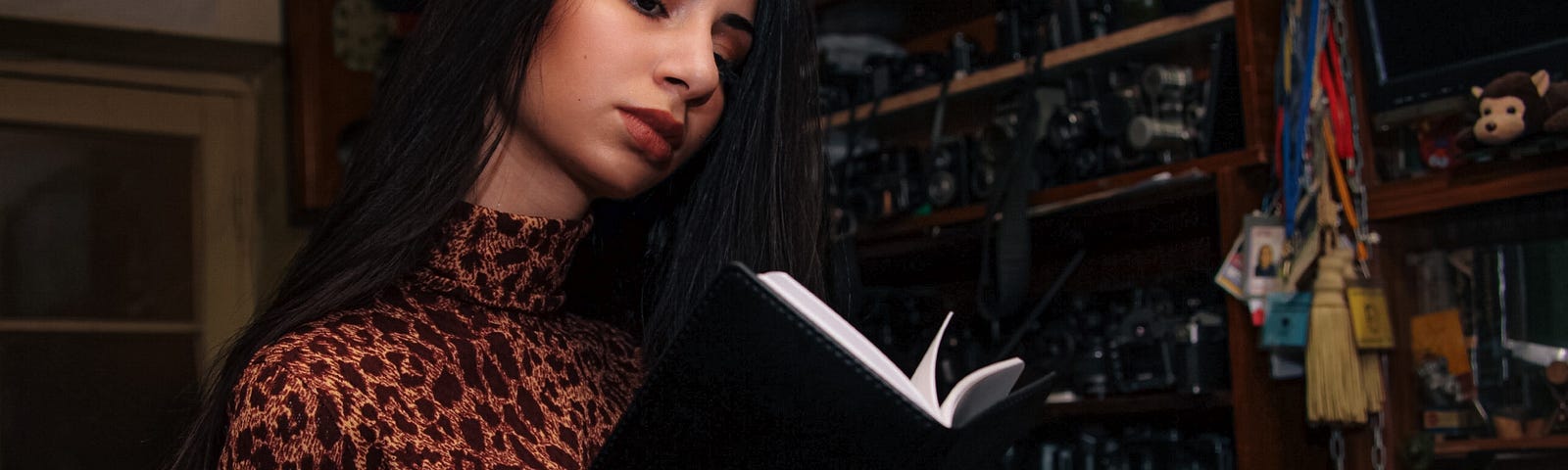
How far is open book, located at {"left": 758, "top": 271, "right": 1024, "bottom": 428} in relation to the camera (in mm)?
613

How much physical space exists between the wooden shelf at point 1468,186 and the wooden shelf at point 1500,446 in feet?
0.98

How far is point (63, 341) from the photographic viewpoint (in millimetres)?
2992

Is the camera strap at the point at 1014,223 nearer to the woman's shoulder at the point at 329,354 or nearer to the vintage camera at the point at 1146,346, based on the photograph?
the vintage camera at the point at 1146,346

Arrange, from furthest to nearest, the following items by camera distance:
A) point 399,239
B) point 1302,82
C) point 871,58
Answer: point 871,58
point 1302,82
point 399,239

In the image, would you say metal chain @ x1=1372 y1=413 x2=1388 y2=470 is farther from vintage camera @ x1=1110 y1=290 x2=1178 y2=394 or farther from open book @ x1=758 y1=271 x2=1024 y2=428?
open book @ x1=758 y1=271 x2=1024 y2=428

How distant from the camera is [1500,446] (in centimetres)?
185

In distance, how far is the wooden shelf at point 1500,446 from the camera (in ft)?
5.88

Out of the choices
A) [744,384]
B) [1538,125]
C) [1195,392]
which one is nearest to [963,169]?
[1195,392]

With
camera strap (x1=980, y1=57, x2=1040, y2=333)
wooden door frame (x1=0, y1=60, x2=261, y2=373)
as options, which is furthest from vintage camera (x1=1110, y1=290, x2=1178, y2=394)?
wooden door frame (x1=0, y1=60, x2=261, y2=373)

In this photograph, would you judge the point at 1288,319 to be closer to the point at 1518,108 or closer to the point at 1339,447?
the point at 1339,447

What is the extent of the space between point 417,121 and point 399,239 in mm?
79

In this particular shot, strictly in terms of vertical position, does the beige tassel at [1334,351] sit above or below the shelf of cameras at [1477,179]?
below

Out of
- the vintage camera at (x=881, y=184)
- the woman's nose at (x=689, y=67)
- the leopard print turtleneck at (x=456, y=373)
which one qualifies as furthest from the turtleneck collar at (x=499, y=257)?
the vintage camera at (x=881, y=184)

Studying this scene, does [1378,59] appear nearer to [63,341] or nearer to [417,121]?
[417,121]
